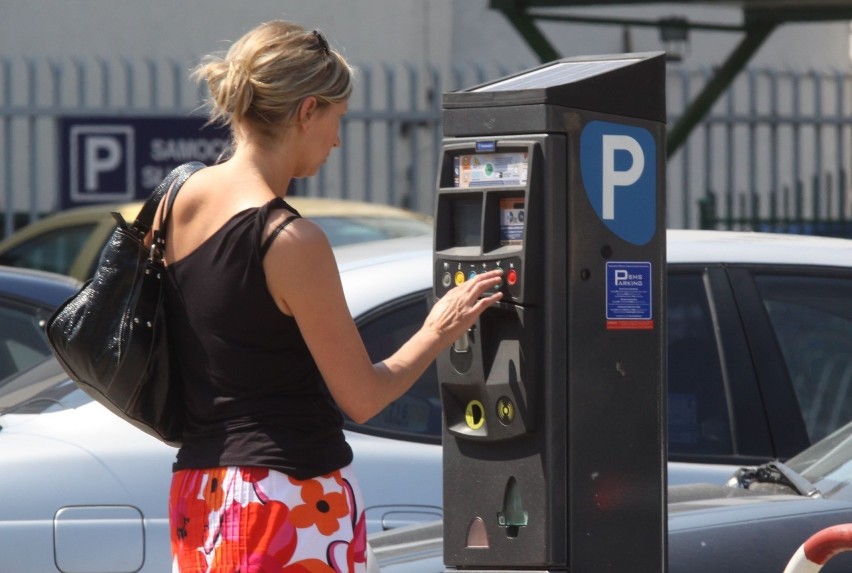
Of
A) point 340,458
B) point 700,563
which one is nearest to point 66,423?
point 340,458

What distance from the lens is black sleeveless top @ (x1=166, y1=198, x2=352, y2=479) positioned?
2508 millimetres

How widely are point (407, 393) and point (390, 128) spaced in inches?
294

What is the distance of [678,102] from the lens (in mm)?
15164

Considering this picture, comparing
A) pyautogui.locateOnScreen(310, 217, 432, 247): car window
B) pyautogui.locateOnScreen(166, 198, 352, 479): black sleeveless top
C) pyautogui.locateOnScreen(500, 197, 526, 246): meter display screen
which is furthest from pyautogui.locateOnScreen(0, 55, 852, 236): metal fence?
pyautogui.locateOnScreen(166, 198, 352, 479): black sleeveless top

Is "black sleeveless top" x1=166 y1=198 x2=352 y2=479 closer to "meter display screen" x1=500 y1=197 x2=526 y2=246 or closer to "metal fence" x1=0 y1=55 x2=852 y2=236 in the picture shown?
"meter display screen" x1=500 y1=197 x2=526 y2=246

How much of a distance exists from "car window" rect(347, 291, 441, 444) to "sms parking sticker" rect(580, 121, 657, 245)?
3.65ft

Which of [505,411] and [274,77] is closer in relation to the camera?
[274,77]

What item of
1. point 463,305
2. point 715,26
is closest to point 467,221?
point 463,305

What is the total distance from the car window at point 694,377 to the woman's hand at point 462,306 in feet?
4.62

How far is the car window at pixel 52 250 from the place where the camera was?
27.5 ft

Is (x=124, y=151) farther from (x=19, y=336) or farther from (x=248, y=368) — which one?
(x=248, y=368)

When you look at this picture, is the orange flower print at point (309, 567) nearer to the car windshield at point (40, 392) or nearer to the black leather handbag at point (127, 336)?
the black leather handbag at point (127, 336)

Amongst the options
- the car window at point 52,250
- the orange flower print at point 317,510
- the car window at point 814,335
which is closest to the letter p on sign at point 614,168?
the orange flower print at point 317,510

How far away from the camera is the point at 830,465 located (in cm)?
362
